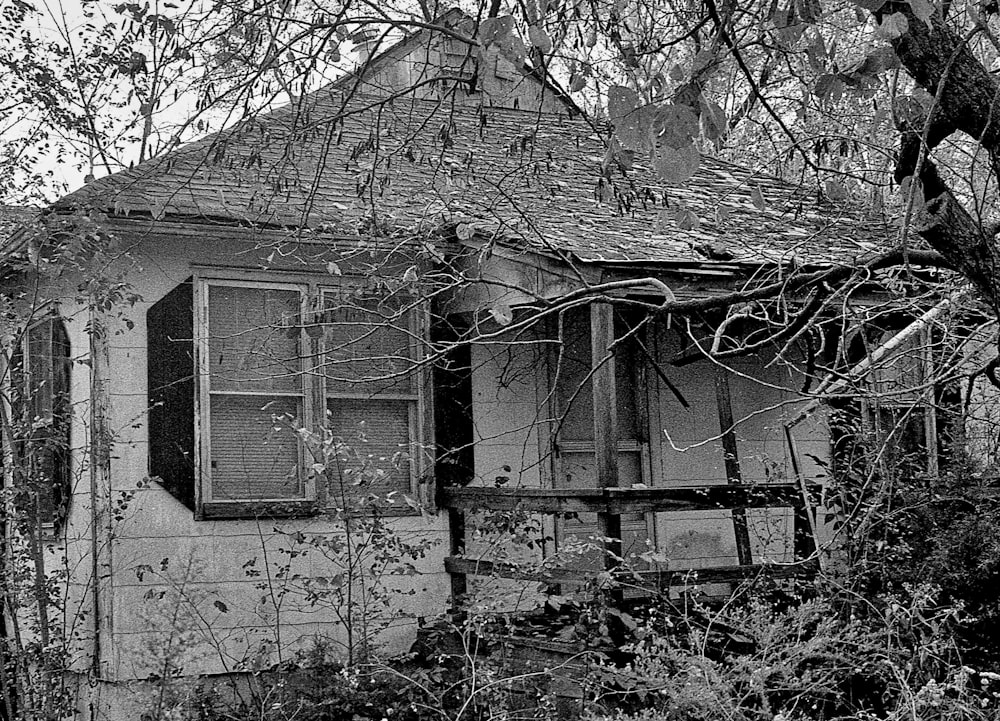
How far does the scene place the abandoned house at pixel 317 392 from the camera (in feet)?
25.5

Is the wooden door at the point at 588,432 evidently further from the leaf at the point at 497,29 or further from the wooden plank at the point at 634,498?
the leaf at the point at 497,29

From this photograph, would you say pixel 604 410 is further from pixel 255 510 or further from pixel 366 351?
pixel 255 510

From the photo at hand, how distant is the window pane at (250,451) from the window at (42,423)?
100 centimetres

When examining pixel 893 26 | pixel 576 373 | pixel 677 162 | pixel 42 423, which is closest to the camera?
pixel 677 162

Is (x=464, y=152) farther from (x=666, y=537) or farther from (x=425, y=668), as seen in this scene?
(x=425, y=668)

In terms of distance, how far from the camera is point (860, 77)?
3979 mm

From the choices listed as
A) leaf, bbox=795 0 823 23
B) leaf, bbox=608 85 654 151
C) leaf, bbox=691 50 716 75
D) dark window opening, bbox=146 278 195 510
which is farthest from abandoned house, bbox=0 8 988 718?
leaf, bbox=608 85 654 151

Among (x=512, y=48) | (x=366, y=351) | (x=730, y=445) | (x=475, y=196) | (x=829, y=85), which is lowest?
(x=730, y=445)

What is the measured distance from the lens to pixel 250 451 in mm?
8469

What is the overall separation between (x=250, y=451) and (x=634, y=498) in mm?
2673

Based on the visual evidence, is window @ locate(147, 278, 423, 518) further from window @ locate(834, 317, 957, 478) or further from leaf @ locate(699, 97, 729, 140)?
leaf @ locate(699, 97, 729, 140)

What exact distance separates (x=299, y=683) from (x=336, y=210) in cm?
318

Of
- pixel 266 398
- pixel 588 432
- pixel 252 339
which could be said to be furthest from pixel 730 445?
pixel 252 339

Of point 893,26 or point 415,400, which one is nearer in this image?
point 893,26
